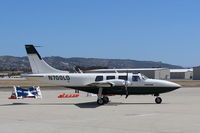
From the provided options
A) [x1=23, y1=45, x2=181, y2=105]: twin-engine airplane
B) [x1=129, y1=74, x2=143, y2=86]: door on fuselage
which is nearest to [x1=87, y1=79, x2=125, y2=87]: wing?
[x1=23, y1=45, x2=181, y2=105]: twin-engine airplane

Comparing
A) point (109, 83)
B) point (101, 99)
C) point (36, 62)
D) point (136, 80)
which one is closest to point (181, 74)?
point (136, 80)

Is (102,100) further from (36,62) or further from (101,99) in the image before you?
(36,62)

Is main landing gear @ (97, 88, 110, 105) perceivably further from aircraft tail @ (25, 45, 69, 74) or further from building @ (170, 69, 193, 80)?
building @ (170, 69, 193, 80)

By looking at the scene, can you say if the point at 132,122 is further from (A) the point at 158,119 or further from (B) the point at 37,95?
(B) the point at 37,95

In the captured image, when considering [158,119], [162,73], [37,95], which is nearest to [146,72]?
[162,73]

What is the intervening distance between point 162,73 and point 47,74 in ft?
339

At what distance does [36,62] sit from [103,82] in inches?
207

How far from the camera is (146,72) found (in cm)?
12281

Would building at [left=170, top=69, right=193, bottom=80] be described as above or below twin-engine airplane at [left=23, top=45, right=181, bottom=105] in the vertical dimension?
below

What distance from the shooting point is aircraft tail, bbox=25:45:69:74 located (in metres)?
25.6

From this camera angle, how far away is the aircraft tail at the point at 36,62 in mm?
25641

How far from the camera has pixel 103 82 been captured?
2380 centimetres

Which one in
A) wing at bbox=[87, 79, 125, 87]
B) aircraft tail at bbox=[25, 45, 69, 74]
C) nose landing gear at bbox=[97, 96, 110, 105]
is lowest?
nose landing gear at bbox=[97, 96, 110, 105]

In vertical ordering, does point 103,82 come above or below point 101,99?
above
